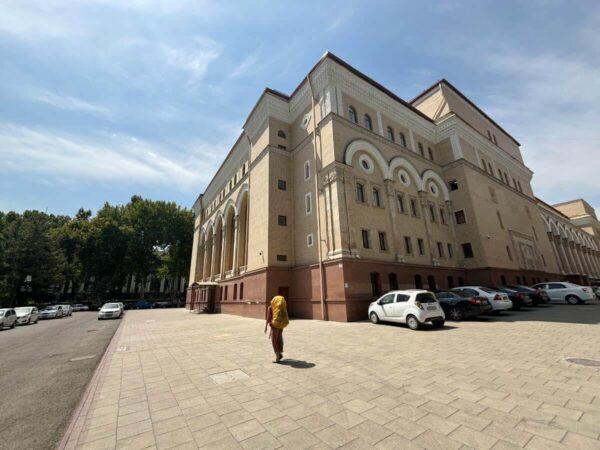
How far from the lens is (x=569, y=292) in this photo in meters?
20.1

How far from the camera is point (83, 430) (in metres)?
3.82

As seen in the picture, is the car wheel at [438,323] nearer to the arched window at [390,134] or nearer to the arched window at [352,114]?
the arched window at [352,114]

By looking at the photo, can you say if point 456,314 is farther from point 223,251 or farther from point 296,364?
point 223,251

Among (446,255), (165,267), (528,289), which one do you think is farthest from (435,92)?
(165,267)

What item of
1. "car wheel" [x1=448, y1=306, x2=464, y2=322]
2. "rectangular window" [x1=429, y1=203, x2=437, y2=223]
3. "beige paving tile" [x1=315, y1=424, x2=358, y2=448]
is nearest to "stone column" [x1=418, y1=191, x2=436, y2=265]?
"rectangular window" [x1=429, y1=203, x2=437, y2=223]

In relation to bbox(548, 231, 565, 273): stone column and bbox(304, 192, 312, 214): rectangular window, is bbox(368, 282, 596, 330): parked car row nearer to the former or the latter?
bbox(304, 192, 312, 214): rectangular window

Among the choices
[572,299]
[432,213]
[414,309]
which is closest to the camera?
[414,309]

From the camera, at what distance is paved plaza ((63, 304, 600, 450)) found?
3316 millimetres

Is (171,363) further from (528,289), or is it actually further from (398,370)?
(528,289)

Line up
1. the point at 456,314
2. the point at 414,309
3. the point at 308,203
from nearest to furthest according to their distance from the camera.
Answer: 1. the point at 414,309
2. the point at 456,314
3. the point at 308,203

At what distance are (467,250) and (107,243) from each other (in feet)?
191

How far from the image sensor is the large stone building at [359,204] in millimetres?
17922

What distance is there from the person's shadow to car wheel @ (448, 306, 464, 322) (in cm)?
1063

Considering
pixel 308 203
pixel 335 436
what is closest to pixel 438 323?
pixel 335 436
